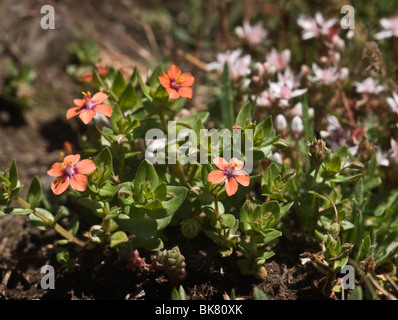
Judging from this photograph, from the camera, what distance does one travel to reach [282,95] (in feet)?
9.62

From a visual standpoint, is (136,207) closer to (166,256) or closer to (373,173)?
(166,256)

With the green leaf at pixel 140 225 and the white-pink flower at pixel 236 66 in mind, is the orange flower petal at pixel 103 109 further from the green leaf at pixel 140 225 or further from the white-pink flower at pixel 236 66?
the white-pink flower at pixel 236 66

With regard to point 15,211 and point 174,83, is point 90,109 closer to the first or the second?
point 174,83

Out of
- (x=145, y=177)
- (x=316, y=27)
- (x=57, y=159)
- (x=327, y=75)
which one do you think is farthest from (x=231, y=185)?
(x=316, y=27)

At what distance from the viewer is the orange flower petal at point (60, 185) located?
6.93ft

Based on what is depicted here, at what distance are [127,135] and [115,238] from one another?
566mm

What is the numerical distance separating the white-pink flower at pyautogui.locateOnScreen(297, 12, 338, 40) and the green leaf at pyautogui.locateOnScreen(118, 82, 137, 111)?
153cm

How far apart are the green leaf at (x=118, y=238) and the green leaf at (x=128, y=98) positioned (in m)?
0.75

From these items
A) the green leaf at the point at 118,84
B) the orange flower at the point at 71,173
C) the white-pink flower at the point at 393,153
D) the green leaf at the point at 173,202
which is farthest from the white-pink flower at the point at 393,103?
the orange flower at the point at 71,173

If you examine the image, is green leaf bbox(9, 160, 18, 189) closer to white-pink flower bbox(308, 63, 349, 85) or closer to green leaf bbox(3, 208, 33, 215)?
green leaf bbox(3, 208, 33, 215)

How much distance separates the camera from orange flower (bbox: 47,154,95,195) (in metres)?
2.12

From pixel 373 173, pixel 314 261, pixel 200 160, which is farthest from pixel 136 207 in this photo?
pixel 373 173

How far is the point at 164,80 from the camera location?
7.69 ft
